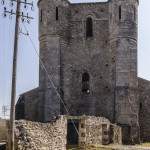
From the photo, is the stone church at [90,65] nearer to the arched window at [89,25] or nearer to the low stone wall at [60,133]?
the arched window at [89,25]

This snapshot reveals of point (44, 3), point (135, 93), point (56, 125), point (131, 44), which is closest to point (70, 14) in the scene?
point (44, 3)

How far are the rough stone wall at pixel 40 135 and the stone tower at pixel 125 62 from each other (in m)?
11.0

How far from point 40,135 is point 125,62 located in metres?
16.6

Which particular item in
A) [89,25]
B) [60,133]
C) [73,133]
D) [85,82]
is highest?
[89,25]

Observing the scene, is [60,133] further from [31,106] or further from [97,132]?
[31,106]

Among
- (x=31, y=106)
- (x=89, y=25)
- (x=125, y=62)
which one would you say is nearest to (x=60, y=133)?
(x=125, y=62)

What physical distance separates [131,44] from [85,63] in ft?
12.7

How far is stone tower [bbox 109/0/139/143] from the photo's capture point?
3625 centimetres

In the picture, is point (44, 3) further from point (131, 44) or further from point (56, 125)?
point (56, 125)

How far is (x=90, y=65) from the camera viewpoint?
38625mm

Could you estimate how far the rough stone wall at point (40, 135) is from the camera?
20.0 m

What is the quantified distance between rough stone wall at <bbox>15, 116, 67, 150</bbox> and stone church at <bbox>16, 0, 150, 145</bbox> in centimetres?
1149

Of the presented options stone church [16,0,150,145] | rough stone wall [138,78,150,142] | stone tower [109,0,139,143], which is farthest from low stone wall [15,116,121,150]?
rough stone wall [138,78,150,142]

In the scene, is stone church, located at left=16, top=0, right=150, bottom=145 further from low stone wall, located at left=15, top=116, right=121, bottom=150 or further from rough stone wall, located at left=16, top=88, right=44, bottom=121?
low stone wall, located at left=15, top=116, right=121, bottom=150
